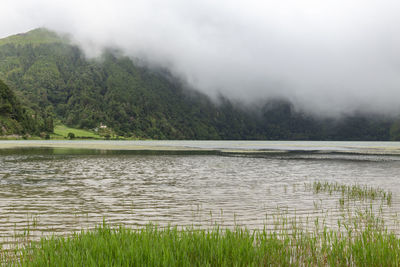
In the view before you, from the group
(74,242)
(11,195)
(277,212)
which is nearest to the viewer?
(74,242)

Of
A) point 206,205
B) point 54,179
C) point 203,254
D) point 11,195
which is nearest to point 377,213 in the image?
point 206,205

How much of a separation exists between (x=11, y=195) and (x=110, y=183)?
936cm

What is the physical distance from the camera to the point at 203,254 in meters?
9.07

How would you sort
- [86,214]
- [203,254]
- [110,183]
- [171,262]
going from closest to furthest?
[171,262]
[203,254]
[86,214]
[110,183]

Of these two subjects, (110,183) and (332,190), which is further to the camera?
(110,183)

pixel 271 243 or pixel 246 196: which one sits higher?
pixel 271 243

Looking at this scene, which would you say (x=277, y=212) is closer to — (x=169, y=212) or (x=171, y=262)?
(x=169, y=212)

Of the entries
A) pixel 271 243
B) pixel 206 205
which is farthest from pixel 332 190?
pixel 271 243

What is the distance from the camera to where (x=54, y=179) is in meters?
32.7

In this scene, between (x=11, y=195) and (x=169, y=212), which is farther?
(x=11, y=195)

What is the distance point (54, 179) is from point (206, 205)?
19.8m

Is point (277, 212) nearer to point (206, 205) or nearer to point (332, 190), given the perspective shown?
point (206, 205)

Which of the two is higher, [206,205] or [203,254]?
[203,254]

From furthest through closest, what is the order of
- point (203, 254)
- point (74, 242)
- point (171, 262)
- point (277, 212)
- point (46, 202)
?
point (46, 202), point (277, 212), point (74, 242), point (203, 254), point (171, 262)
